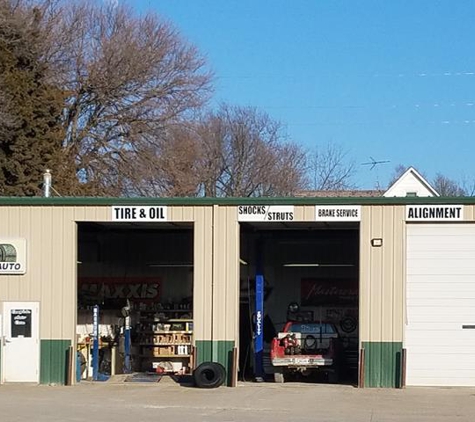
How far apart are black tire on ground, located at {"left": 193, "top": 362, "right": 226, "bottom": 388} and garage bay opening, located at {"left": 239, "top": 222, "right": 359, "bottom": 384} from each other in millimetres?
1993

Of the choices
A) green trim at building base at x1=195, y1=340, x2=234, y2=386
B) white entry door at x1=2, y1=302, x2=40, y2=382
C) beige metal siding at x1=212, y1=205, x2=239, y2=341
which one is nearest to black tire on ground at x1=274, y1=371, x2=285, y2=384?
green trim at building base at x1=195, y1=340, x2=234, y2=386

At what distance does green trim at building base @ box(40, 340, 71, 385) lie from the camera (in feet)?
72.1

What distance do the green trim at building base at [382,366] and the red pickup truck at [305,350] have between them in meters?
1.40

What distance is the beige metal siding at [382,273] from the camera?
70.2 ft

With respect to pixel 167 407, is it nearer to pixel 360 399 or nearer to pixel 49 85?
pixel 360 399

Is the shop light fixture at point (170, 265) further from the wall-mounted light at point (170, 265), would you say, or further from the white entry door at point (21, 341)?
the white entry door at point (21, 341)

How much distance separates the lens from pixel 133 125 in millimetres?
44344

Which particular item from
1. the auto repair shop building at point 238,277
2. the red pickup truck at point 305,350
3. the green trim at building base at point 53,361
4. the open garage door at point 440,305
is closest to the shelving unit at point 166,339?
the auto repair shop building at point 238,277

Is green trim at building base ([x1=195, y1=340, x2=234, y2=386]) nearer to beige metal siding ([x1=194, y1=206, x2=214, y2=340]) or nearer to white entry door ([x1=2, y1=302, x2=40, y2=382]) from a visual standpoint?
beige metal siding ([x1=194, y1=206, x2=214, y2=340])

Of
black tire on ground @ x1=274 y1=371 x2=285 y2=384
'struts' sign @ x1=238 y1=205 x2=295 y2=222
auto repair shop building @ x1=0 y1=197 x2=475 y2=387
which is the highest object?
'struts' sign @ x1=238 y1=205 x2=295 y2=222

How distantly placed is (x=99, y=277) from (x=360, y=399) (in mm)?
10719

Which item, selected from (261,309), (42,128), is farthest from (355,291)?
(42,128)

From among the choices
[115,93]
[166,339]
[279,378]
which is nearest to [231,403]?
[279,378]

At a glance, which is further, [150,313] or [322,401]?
[150,313]
